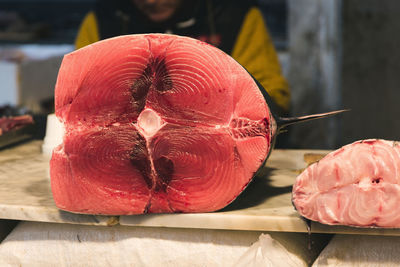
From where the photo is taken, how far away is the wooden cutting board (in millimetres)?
1297

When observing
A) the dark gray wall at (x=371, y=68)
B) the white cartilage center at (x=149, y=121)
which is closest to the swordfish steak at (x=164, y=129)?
the white cartilage center at (x=149, y=121)

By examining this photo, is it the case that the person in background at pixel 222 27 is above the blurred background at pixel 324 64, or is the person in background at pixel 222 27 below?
above

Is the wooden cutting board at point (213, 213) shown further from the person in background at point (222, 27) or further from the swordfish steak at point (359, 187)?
the person in background at point (222, 27)

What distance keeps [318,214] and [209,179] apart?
0.27 meters

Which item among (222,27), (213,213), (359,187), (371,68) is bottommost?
(371,68)

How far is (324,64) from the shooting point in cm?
439

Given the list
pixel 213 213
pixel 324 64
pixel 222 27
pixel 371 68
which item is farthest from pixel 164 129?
pixel 371 68

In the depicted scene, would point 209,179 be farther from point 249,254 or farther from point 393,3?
point 393,3

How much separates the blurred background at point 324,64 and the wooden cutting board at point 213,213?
2.60m

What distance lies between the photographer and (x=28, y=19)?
5422 millimetres

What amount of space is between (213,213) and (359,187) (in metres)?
0.34

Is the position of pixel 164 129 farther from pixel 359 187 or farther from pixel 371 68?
pixel 371 68

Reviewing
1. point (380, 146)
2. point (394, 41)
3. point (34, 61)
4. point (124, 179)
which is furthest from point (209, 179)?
point (394, 41)

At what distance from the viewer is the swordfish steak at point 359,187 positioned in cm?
118
